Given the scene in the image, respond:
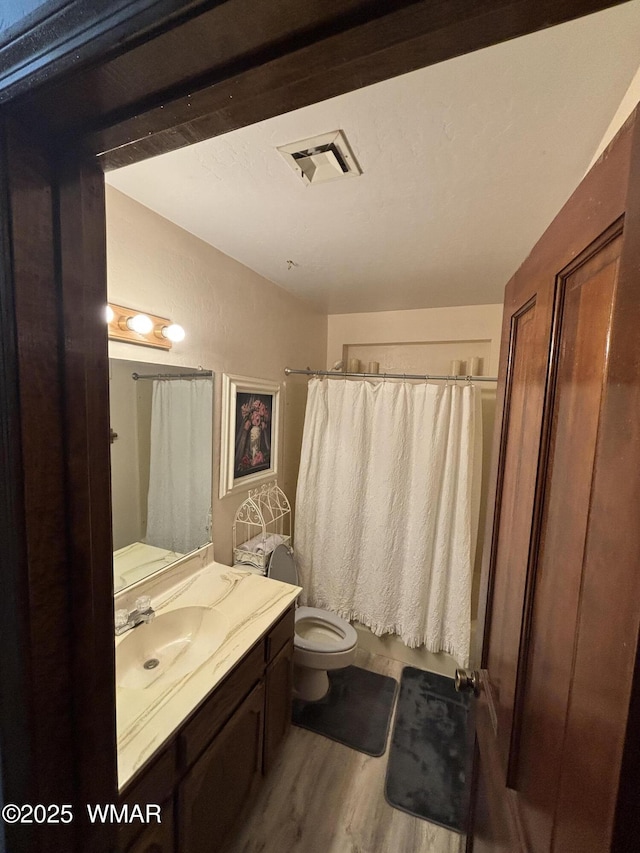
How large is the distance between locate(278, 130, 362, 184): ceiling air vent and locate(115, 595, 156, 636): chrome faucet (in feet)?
5.24

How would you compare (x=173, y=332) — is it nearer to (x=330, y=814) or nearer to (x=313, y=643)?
(x=313, y=643)

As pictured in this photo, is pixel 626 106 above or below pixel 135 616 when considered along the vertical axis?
above

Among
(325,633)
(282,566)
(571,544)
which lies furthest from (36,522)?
(325,633)

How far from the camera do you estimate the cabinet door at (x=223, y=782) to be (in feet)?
3.11

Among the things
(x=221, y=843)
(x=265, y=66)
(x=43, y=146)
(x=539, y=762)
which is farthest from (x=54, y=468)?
(x=221, y=843)

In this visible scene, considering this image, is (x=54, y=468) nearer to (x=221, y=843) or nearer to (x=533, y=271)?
(x=533, y=271)

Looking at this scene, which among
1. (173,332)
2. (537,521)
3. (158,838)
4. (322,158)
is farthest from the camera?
(173,332)

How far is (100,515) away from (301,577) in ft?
6.78

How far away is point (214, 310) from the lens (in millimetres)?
1585

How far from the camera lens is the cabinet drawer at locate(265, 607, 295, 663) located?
4.26ft

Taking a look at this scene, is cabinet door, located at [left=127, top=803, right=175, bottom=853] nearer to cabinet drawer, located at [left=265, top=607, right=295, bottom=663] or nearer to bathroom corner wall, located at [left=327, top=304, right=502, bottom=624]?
cabinet drawer, located at [left=265, top=607, right=295, bottom=663]

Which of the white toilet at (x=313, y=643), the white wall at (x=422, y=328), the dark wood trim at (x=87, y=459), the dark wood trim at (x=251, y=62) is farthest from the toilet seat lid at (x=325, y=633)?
the dark wood trim at (x=251, y=62)

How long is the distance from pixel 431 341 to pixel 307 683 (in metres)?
2.35

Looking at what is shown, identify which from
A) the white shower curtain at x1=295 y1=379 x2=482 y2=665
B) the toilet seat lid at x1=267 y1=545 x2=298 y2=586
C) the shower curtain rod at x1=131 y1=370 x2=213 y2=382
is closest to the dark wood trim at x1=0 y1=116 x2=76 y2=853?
the shower curtain rod at x1=131 y1=370 x2=213 y2=382
